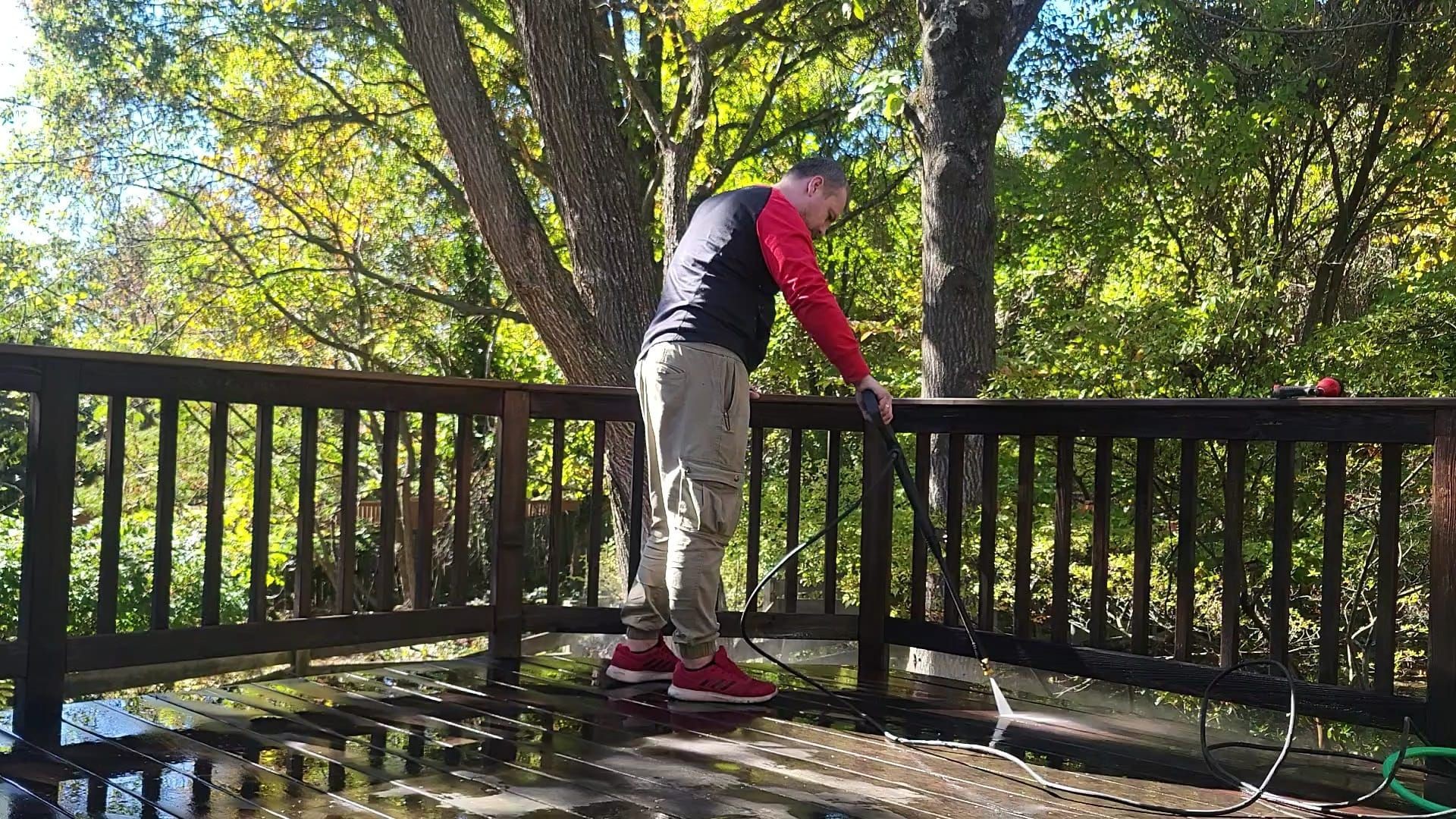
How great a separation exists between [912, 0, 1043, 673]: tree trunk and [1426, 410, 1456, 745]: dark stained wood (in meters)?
3.17

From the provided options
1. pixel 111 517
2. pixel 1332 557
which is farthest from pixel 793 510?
pixel 111 517

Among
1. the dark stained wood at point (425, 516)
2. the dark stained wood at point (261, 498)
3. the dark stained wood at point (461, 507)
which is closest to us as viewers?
the dark stained wood at point (261, 498)

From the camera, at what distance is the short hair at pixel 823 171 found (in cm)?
314

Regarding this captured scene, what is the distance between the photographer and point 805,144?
1098 centimetres

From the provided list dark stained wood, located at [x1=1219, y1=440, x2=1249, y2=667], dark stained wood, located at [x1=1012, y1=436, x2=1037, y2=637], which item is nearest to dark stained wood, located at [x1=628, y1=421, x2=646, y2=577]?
dark stained wood, located at [x1=1012, y1=436, x2=1037, y2=637]

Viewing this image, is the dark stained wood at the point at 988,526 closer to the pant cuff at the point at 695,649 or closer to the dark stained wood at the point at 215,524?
the pant cuff at the point at 695,649

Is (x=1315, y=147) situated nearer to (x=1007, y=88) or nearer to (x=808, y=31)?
(x=1007, y=88)

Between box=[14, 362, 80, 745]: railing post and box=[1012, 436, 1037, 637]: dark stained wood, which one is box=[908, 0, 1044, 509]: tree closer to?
box=[1012, 436, 1037, 637]: dark stained wood

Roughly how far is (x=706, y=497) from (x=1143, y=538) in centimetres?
122

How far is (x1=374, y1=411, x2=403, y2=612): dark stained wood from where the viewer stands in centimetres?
337

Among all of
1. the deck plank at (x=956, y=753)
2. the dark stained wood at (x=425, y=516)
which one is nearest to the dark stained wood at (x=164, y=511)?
the dark stained wood at (x=425, y=516)

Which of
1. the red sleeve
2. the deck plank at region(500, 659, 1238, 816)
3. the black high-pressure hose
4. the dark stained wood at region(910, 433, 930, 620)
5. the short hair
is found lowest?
the deck plank at region(500, 659, 1238, 816)

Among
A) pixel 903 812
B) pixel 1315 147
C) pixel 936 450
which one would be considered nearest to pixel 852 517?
pixel 936 450

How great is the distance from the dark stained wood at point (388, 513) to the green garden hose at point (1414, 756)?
8.41ft
